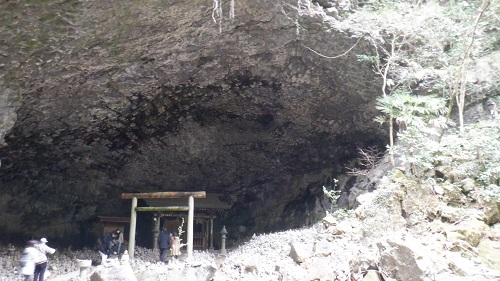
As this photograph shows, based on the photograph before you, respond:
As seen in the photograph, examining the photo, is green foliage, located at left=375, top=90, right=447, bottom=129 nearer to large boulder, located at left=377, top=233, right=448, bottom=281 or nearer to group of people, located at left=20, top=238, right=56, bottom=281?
large boulder, located at left=377, top=233, right=448, bottom=281

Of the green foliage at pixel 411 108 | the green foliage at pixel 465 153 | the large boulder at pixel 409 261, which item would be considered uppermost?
the green foliage at pixel 411 108

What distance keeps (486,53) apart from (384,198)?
17.1 ft

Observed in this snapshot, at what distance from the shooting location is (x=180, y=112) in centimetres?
1259

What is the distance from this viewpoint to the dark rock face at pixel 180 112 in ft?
28.6

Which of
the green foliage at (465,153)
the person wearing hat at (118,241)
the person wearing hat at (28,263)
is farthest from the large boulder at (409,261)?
the person wearing hat at (118,241)

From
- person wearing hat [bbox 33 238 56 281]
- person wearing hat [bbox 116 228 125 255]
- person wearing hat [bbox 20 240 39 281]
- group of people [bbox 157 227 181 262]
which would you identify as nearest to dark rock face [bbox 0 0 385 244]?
person wearing hat [bbox 116 228 125 255]

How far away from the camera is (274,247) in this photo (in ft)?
31.1

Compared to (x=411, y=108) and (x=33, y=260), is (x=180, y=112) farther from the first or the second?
(x=411, y=108)

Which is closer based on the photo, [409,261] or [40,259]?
[409,261]

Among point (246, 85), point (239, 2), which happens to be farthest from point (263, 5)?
point (246, 85)

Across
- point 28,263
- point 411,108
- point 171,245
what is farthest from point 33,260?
point 411,108

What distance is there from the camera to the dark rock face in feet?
28.6

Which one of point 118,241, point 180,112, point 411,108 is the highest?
point 180,112

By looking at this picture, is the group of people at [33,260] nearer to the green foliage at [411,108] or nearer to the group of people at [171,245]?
the group of people at [171,245]
